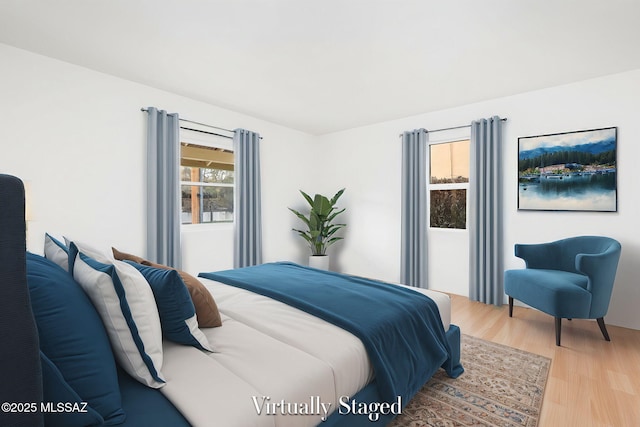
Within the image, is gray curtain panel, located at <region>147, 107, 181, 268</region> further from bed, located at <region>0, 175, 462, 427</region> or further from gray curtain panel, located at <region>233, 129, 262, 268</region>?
bed, located at <region>0, 175, 462, 427</region>

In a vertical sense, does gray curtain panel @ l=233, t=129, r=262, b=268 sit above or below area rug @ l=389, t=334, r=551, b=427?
above

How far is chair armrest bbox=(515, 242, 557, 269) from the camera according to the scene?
3.19m

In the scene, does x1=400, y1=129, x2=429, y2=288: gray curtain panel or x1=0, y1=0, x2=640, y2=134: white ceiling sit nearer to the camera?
x1=0, y1=0, x2=640, y2=134: white ceiling

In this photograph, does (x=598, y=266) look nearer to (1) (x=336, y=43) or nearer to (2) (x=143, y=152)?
(1) (x=336, y=43)

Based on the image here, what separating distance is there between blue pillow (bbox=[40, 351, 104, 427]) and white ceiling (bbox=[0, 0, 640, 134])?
2.12 m

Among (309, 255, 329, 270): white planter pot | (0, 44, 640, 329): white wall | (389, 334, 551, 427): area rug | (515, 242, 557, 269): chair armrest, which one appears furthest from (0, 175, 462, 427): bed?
(309, 255, 329, 270): white planter pot

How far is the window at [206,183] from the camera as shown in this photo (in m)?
3.90

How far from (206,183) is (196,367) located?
3256mm

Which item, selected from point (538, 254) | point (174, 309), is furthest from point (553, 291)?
point (174, 309)

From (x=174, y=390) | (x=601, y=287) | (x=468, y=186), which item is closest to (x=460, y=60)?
(x=468, y=186)

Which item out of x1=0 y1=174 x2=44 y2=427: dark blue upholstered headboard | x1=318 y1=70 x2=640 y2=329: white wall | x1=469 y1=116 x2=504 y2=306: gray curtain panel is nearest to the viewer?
x1=0 y1=174 x2=44 y2=427: dark blue upholstered headboard

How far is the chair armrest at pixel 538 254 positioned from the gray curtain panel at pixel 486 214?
0.39 metres

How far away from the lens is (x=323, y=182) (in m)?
5.52

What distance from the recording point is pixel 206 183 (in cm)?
408
